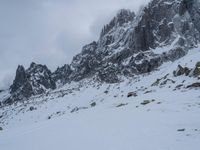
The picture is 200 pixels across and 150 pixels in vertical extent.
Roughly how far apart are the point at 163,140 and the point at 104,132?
4360 millimetres

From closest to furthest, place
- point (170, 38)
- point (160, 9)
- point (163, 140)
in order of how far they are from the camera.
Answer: point (163, 140) → point (170, 38) → point (160, 9)

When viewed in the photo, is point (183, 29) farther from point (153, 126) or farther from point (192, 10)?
point (153, 126)

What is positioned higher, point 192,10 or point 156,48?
point 192,10

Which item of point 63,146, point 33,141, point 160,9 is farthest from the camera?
point 160,9

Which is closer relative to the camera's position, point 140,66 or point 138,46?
point 140,66

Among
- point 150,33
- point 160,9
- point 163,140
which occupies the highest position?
point 160,9

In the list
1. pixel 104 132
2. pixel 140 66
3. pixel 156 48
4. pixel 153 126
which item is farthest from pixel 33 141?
pixel 156 48

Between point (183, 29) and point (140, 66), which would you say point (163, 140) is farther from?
point (183, 29)

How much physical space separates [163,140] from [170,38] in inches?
6631

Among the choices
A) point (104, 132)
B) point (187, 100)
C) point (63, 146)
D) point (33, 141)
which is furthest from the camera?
point (187, 100)

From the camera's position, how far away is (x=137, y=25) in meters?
189

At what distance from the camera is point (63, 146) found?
12531 mm

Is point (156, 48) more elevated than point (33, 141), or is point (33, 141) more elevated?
point (156, 48)

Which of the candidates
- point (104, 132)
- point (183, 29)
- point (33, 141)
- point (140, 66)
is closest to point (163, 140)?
point (104, 132)
